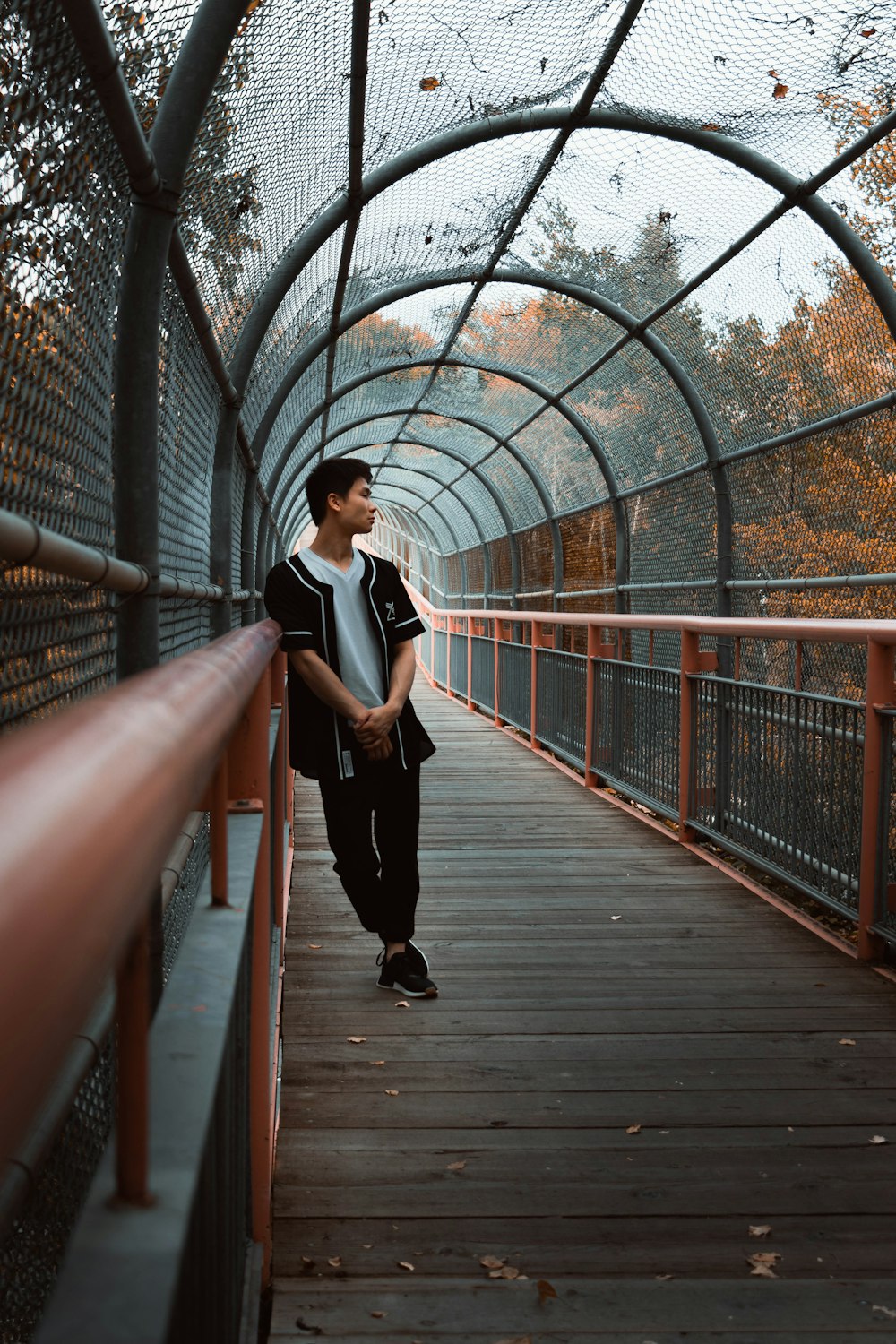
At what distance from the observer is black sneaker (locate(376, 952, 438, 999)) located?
4.04m

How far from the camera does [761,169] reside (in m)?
6.59

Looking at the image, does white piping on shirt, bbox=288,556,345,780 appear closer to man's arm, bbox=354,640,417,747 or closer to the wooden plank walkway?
man's arm, bbox=354,640,417,747

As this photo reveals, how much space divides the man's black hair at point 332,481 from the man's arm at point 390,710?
57cm

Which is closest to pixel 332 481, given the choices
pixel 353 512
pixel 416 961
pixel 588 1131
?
pixel 353 512

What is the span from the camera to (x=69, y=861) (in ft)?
1.16

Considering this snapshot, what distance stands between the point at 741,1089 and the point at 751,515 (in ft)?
19.0

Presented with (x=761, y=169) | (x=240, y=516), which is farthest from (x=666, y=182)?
(x=240, y=516)

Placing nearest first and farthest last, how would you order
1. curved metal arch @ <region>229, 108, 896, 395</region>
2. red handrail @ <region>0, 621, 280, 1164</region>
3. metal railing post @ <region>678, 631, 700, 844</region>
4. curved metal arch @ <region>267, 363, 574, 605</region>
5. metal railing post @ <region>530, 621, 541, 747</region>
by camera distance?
1. red handrail @ <region>0, 621, 280, 1164</region>
2. curved metal arch @ <region>229, 108, 896, 395</region>
3. metal railing post @ <region>678, 631, 700, 844</region>
4. metal railing post @ <region>530, 621, 541, 747</region>
5. curved metal arch @ <region>267, 363, 574, 605</region>

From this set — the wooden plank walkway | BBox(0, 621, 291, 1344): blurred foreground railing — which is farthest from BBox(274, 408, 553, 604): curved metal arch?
BBox(0, 621, 291, 1344): blurred foreground railing

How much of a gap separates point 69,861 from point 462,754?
10677 mm

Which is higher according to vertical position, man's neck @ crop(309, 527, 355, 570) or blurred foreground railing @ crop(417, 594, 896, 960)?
man's neck @ crop(309, 527, 355, 570)

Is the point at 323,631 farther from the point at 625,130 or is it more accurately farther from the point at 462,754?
the point at 462,754

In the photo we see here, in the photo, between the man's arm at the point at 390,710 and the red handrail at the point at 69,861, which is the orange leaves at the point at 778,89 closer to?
the man's arm at the point at 390,710

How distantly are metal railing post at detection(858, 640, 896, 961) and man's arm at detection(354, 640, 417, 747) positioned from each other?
4.91 feet
